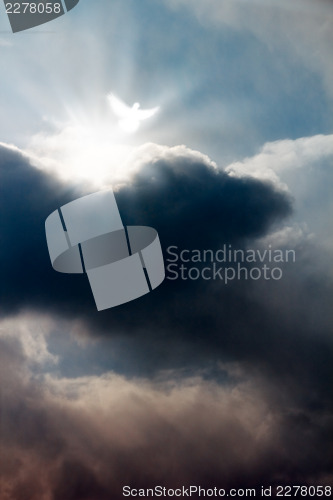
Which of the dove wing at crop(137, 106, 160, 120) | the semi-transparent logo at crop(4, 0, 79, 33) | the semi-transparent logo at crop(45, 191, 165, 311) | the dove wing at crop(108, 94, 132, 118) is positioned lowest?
the semi-transparent logo at crop(45, 191, 165, 311)

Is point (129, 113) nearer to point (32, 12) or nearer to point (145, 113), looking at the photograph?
point (145, 113)

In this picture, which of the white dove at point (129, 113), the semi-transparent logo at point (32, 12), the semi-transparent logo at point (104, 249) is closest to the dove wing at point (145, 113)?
the white dove at point (129, 113)

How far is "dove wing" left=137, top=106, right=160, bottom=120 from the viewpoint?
2.59 metres

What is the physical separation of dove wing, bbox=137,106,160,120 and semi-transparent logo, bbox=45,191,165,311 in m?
0.51

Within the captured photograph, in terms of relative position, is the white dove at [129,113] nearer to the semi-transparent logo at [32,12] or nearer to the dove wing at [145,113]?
the dove wing at [145,113]

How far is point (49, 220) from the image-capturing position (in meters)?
2.59

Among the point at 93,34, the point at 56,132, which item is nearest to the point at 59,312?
the point at 56,132

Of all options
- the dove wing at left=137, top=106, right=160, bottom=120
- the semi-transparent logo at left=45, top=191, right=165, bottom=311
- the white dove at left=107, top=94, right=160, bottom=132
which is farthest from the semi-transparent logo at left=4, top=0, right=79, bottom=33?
the semi-transparent logo at left=45, top=191, right=165, bottom=311

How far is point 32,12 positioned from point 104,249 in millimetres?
1473

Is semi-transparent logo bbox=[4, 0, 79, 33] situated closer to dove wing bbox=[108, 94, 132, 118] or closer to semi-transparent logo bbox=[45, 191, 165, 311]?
dove wing bbox=[108, 94, 132, 118]

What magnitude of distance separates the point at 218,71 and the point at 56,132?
3.38 ft

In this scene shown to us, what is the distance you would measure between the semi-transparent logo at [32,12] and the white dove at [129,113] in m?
0.59

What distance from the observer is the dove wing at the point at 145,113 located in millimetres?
2594

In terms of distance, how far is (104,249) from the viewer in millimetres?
2572
